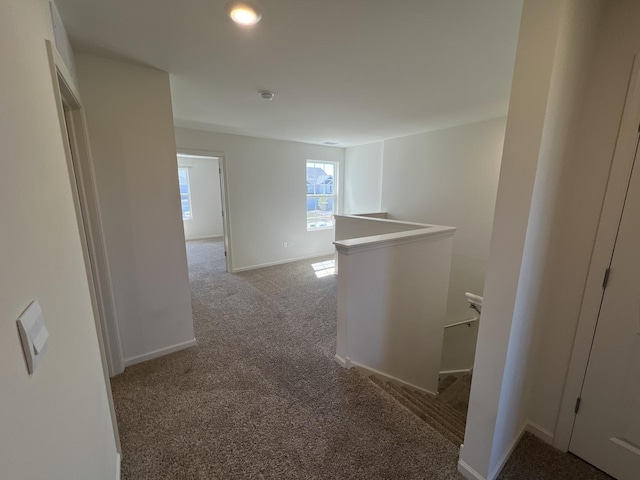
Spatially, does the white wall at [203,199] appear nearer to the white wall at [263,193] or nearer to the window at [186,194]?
the window at [186,194]

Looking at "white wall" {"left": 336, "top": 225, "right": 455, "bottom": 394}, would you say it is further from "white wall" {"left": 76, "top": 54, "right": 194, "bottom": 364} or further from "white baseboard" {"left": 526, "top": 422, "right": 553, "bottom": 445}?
"white wall" {"left": 76, "top": 54, "right": 194, "bottom": 364}

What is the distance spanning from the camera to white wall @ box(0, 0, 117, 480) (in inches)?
20.3

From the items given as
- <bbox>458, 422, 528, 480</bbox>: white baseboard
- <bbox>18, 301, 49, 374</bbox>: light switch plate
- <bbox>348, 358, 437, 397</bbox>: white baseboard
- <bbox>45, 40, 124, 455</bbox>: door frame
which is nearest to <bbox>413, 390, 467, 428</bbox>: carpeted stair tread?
<bbox>348, 358, 437, 397</bbox>: white baseboard

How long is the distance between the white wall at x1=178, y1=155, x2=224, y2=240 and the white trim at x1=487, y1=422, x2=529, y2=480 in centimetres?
722

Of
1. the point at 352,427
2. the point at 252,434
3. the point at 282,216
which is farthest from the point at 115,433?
the point at 282,216

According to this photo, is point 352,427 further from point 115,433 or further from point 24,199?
point 24,199

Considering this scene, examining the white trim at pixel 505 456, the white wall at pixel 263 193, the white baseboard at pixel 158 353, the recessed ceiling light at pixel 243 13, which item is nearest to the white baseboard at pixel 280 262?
the white wall at pixel 263 193

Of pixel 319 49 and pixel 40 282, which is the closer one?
pixel 40 282

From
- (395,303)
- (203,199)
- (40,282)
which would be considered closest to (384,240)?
(395,303)

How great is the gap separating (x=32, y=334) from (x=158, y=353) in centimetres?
202

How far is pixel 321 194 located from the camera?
5.93m

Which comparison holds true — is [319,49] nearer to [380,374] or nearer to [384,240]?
[384,240]

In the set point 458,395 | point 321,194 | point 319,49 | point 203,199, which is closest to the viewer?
point 319,49

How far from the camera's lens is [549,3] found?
0.92 m
